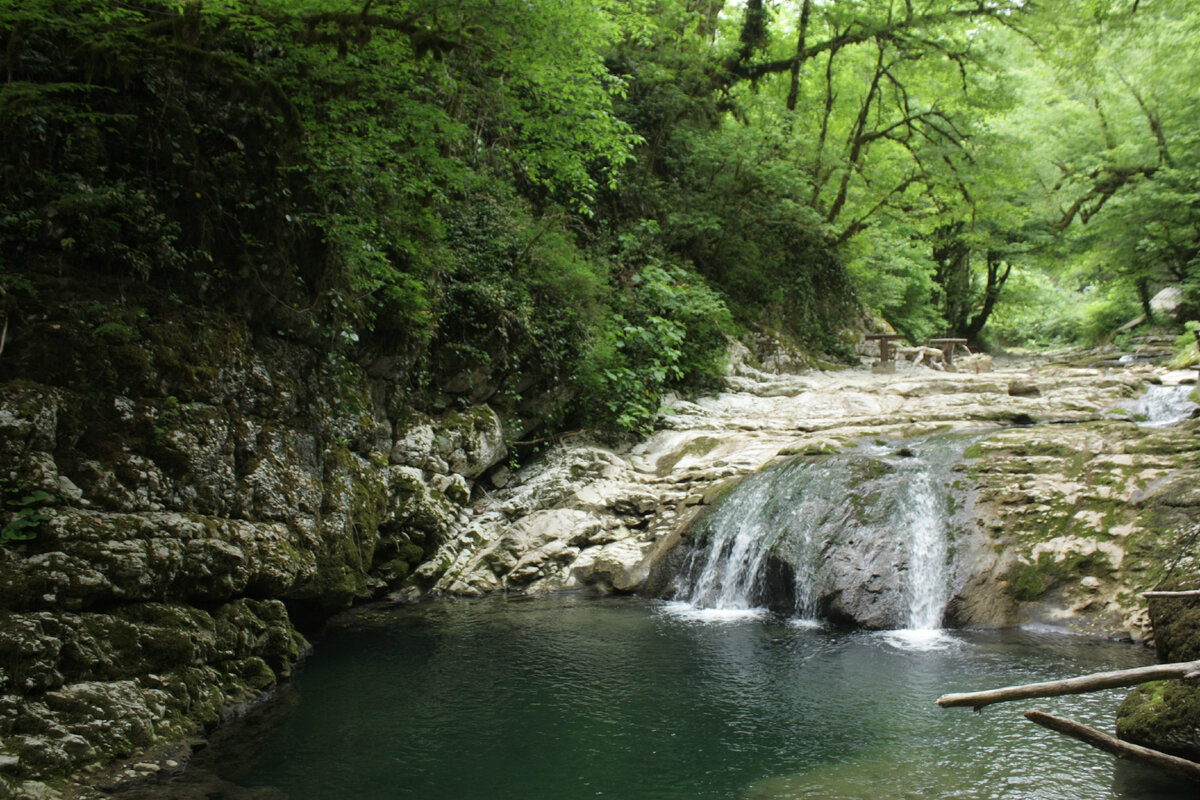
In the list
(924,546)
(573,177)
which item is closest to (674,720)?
(924,546)

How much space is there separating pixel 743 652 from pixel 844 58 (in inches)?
743

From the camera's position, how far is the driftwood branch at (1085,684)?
10.2 feet

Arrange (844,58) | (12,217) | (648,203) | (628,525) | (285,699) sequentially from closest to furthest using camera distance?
(12,217)
(285,699)
(628,525)
(648,203)
(844,58)

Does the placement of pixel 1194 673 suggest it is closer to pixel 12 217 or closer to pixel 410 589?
pixel 12 217

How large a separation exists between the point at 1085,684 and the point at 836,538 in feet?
19.3

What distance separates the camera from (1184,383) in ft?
39.4

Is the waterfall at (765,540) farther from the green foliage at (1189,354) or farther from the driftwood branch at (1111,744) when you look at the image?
the green foliage at (1189,354)

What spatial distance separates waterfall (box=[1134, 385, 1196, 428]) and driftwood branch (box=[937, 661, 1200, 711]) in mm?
8938

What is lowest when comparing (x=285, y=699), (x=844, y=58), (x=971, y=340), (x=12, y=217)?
(x=285, y=699)

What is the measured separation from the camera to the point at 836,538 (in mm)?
8961

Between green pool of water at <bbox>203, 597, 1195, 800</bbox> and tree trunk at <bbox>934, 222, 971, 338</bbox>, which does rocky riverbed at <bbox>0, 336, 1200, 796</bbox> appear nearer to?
green pool of water at <bbox>203, 597, 1195, 800</bbox>

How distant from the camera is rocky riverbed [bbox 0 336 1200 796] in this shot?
15.1 ft

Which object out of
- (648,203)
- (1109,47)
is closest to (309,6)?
(648,203)

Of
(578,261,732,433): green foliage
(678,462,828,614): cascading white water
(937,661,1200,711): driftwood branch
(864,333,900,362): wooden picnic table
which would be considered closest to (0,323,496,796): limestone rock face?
(678,462,828,614): cascading white water
